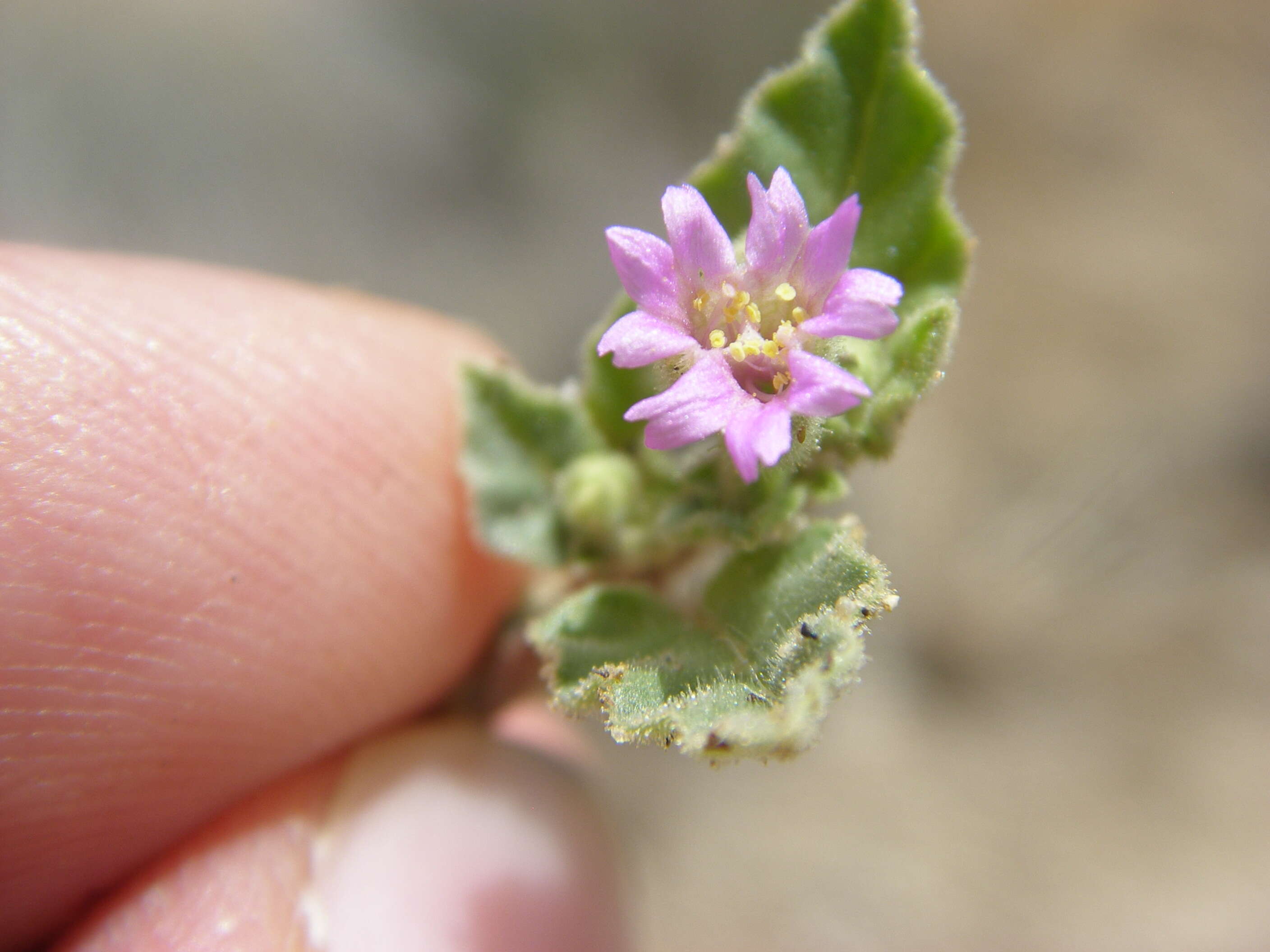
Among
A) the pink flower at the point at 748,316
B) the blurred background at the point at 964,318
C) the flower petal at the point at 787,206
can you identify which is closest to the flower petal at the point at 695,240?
the pink flower at the point at 748,316

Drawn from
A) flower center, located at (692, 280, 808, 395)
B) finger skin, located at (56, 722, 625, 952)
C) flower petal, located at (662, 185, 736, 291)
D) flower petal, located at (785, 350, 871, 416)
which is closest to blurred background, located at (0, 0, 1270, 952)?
finger skin, located at (56, 722, 625, 952)

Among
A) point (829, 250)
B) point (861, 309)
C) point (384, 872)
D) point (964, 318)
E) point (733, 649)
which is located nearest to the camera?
point (861, 309)

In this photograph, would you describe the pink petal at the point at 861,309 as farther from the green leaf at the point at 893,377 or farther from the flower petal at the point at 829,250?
the green leaf at the point at 893,377

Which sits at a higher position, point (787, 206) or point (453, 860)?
point (787, 206)

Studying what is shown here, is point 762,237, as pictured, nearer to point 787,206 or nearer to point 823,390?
point 787,206

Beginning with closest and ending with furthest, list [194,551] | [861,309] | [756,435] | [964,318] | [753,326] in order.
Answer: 1. [756,435]
2. [861,309]
3. [753,326]
4. [194,551]
5. [964,318]

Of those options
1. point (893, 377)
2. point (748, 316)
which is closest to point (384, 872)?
point (748, 316)

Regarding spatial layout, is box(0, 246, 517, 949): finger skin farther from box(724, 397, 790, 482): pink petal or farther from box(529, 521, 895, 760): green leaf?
box(724, 397, 790, 482): pink petal
